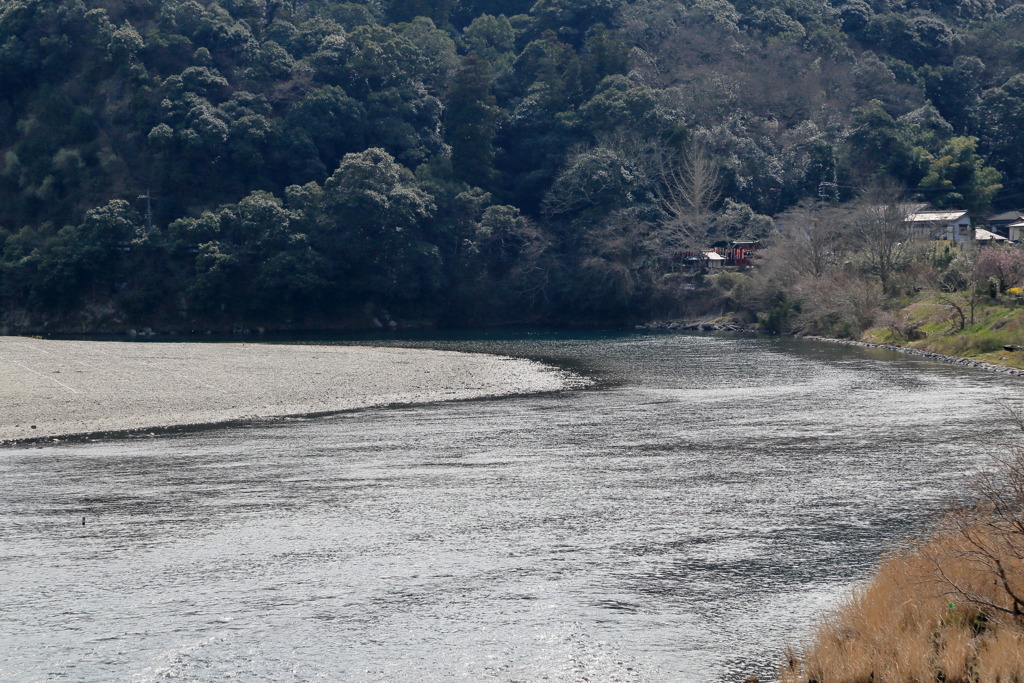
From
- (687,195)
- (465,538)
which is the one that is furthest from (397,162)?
(465,538)

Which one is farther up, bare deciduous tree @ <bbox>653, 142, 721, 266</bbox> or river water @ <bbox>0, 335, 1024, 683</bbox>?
bare deciduous tree @ <bbox>653, 142, 721, 266</bbox>

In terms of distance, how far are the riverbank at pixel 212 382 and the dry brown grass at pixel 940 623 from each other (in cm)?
2692

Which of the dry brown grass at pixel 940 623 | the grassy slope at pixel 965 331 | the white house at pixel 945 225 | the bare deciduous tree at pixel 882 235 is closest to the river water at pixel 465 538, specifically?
the dry brown grass at pixel 940 623

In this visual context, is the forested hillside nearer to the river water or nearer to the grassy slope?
the grassy slope

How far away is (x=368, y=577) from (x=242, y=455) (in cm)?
1279

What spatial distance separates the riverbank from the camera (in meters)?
36.9

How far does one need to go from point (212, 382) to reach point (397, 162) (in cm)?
5990

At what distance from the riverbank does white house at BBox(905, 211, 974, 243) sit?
153 ft

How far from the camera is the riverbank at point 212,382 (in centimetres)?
3685

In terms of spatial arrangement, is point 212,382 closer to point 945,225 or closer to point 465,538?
point 465,538

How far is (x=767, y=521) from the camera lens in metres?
21.4

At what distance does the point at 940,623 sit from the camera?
1294 cm

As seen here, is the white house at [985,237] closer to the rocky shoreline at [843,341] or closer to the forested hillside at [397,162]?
the forested hillside at [397,162]

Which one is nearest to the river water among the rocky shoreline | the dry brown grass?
the dry brown grass
